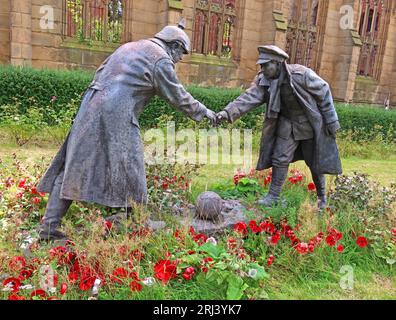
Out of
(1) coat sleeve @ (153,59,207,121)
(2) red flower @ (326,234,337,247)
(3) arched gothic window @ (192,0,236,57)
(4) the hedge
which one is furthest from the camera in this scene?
(3) arched gothic window @ (192,0,236,57)

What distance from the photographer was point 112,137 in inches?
137

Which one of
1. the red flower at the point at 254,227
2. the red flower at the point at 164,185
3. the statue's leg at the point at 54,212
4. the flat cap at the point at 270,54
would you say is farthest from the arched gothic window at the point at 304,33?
the statue's leg at the point at 54,212

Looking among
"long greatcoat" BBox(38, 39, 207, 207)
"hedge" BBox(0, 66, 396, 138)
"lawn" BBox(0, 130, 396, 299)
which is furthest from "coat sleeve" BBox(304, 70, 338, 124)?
"hedge" BBox(0, 66, 396, 138)

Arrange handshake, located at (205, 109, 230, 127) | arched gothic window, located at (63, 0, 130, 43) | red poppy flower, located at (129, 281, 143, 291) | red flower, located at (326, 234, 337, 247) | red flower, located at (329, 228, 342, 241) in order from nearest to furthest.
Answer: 1. red poppy flower, located at (129, 281, 143, 291)
2. red flower, located at (326, 234, 337, 247)
3. red flower, located at (329, 228, 342, 241)
4. handshake, located at (205, 109, 230, 127)
5. arched gothic window, located at (63, 0, 130, 43)

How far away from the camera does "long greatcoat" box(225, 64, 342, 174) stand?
4.46m

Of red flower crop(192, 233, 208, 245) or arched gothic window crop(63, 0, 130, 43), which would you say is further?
arched gothic window crop(63, 0, 130, 43)

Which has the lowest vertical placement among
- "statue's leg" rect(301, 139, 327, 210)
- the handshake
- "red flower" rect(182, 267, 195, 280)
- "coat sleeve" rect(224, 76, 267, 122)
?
"red flower" rect(182, 267, 195, 280)

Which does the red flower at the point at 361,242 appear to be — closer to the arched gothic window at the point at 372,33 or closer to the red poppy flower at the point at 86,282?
the red poppy flower at the point at 86,282

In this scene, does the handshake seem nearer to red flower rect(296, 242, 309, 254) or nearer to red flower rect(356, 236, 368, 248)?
red flower rect(296, 242, 309, 254)

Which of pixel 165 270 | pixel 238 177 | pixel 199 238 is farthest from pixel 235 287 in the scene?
pixel 238 177

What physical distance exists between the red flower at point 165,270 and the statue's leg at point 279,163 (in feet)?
6.20

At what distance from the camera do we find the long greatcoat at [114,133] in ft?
11.4

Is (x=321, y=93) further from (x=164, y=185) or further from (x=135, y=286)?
(x=135, y=286)
